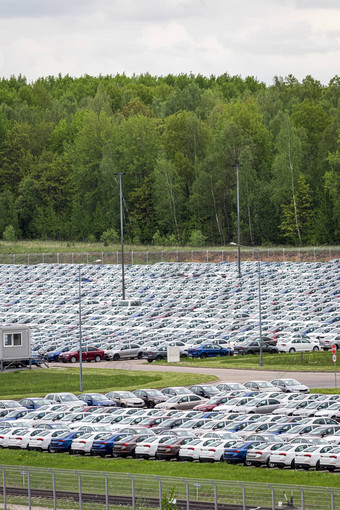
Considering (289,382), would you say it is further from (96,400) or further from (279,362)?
(279,362)

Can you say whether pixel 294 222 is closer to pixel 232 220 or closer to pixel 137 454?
pixel 232 220

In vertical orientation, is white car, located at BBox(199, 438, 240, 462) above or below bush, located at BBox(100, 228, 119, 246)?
below

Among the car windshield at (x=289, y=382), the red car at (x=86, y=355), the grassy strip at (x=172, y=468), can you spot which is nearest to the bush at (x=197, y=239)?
the red car at (x=86, y=355)

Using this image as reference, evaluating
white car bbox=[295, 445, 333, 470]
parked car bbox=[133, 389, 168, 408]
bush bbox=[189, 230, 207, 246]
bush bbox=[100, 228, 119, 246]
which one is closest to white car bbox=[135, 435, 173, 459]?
white car bbox=[295, 445, 333, 470]

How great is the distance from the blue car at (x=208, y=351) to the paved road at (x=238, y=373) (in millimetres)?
3910

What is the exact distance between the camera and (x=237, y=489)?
1195 inches

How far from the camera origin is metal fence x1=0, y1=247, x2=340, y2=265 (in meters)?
117

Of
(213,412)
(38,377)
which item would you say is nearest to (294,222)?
(38,377)

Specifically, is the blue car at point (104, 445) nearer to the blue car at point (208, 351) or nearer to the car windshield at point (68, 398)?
the car windshield at point (68, 398)

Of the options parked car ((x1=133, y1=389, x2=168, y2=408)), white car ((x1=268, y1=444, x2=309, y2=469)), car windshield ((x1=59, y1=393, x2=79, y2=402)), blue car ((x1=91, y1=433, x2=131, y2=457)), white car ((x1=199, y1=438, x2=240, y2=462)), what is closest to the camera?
white car ((x1=268, y1=444, x2=309, y2=469))

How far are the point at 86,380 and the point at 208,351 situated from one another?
14537mm

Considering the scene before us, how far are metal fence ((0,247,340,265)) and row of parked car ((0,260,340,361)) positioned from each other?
4.59m

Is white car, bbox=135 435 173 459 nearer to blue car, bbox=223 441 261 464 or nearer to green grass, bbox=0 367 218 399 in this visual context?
blue car, bbox=223 441 261 464

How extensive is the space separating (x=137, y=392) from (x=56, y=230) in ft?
400
